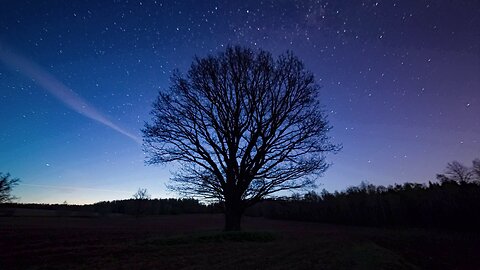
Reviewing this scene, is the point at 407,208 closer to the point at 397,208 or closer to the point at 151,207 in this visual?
the point at 397,208

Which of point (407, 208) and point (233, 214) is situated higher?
point (407, 208)

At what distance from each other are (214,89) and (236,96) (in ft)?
4.75

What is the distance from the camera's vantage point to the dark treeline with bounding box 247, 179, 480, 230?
3666 centimetres

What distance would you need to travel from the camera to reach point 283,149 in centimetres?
1773

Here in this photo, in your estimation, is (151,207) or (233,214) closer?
(233,214)

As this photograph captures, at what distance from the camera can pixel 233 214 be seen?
1798cm

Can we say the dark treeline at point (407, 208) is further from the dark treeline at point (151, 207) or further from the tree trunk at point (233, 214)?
the dark treeline at point (151, 207)

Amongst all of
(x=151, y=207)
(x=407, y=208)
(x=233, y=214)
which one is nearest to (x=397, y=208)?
(x=407, y=208)

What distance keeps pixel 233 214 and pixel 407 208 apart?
139 feet

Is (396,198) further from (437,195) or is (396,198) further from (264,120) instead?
(264,120)

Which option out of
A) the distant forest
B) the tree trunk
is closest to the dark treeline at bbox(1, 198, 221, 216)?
the distant forest

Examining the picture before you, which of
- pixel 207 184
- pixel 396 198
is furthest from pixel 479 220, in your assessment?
pixel 207 184

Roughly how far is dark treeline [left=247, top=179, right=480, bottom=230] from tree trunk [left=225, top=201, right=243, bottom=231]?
2.36 meters

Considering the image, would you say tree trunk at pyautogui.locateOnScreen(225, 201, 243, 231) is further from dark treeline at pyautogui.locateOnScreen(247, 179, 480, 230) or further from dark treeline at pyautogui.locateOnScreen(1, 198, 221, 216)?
dark treeline at pyautogui.locateOnScreen(1, 198, 221, 216)
